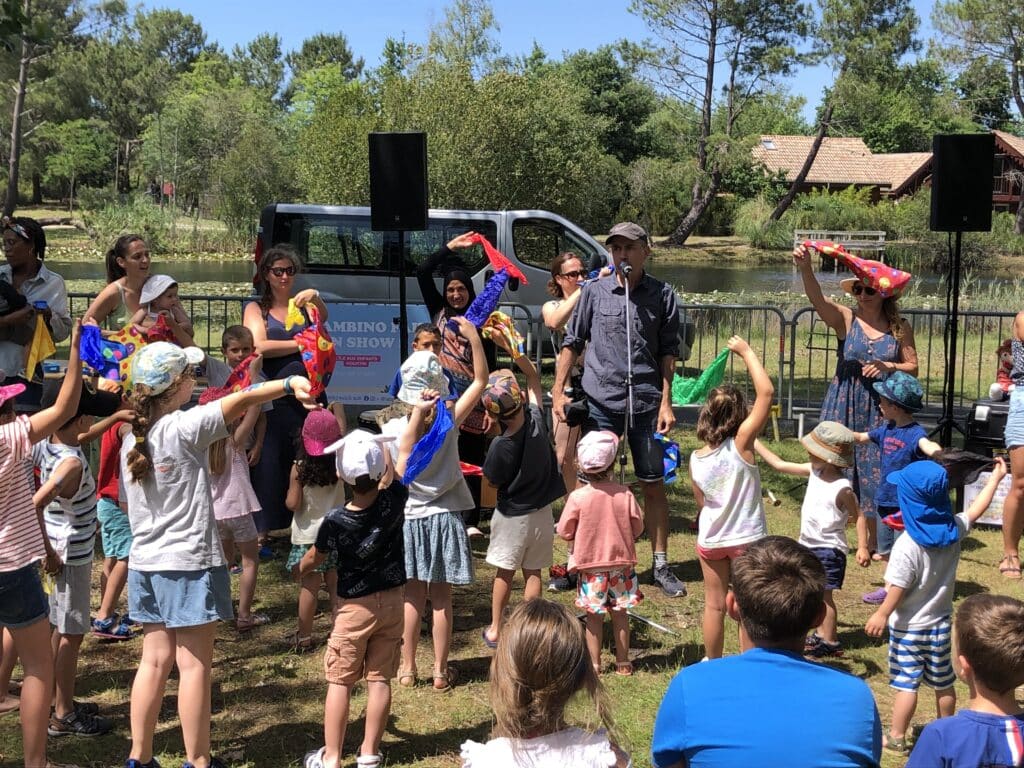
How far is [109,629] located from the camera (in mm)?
4895

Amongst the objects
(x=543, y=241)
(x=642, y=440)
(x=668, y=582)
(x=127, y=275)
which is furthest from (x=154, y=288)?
(x=543, y=241)

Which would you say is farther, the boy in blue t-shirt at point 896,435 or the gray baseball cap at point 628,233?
the gray baseball cap at point 628,233

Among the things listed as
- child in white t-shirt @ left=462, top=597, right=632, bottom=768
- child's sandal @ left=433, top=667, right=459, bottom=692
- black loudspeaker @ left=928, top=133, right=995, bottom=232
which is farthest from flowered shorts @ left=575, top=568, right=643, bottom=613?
black loudspeaker @ left=928, top=133, right=995, bottom=232

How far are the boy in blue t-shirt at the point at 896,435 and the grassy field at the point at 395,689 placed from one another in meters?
0.64

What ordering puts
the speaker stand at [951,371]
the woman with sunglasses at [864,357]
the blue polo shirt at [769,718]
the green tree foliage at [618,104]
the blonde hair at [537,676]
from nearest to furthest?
the blue polo shirt at [769,718]
the blonde hair at [537,676]
the woman with sunglasses at [864,357]
the speaker stand at [951,371]
the green tree foliage at [618,104]

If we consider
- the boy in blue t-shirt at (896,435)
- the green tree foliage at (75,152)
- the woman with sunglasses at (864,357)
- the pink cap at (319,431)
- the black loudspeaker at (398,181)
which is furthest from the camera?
the green tree foliage at (75,152)

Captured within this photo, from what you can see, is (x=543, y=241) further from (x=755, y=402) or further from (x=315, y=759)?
(x=315, y=759)

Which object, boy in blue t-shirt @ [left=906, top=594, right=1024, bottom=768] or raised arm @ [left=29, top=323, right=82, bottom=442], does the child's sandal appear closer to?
raised arm @ [left=29, top=323, right=82, bottom=442]

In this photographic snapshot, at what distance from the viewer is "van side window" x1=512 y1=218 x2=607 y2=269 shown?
13.4 m

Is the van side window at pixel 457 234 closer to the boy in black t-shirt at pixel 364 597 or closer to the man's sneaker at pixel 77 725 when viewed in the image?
the man's sneaker at pixel 77 725

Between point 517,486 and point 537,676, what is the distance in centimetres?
227

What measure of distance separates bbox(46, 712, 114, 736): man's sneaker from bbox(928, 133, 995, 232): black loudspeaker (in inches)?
239

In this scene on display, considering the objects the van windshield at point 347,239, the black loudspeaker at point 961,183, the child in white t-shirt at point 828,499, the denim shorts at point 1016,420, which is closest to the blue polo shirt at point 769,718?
the child in white t-shirt at point 828,499

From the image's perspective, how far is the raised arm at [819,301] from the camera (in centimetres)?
546
